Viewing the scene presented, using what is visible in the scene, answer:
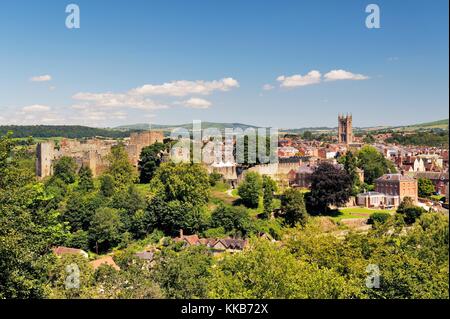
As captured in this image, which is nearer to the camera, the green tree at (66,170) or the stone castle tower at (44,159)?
the green tree at (66,170)

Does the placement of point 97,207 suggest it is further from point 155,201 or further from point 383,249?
point 383,249

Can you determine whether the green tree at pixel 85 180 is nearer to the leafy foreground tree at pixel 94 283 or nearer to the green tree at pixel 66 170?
the green tree at pixel 66 170

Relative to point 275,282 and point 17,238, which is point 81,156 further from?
point 275,282

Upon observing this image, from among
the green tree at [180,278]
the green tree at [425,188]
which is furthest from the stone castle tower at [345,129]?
the green tree at [180,278]

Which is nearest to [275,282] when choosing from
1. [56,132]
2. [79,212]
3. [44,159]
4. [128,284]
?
[128,284]

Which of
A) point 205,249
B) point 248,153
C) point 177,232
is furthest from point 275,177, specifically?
point 205,249
